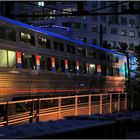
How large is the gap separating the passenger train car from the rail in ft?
4.35

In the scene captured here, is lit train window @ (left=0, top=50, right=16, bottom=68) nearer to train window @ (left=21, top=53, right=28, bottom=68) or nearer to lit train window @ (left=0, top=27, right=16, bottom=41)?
lit train window @ (left=0, top=27, right=16, bottom=41)

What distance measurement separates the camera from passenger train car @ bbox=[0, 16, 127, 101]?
744 inches

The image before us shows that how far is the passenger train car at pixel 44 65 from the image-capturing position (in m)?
18.9

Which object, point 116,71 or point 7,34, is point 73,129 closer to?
point 7,34

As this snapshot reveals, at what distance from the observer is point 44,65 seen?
899 inches

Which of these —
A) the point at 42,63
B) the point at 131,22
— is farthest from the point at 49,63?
the point at 131,22

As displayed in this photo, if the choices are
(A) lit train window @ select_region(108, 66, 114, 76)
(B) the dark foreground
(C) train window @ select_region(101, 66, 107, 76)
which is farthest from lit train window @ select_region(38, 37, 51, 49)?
(A) lit train window @ select_region(108, 66, 114, 76)

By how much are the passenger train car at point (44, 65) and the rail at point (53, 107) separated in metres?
1.33

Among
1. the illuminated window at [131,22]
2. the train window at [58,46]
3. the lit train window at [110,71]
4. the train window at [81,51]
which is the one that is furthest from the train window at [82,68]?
the illuminated window at [131,22]

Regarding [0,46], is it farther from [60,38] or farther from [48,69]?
[60,38]

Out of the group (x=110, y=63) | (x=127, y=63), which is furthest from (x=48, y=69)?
(x=127, y=63)

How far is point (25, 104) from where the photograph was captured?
58.5ft

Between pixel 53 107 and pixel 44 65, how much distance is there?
4.13 m

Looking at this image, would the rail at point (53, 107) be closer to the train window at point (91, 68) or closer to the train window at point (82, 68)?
the train window at point (82, 68)
